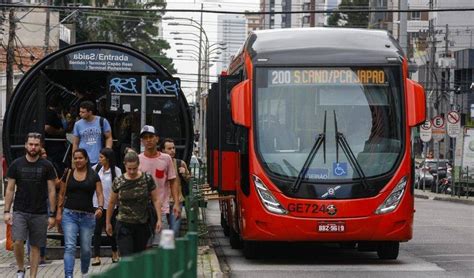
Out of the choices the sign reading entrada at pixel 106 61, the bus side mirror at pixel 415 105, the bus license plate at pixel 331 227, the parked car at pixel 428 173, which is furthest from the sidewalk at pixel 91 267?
the parked car at pixel 428 173

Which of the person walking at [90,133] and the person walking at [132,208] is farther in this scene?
the person walking at [90,133]

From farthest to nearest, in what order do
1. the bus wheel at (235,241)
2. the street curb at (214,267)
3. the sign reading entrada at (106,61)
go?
the bus wheel at (235,241) → the sign reading entrada at (106,61) → the street curb at (214,267)

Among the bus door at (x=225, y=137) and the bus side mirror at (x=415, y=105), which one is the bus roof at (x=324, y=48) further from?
the bus door at (x=225, y=137)

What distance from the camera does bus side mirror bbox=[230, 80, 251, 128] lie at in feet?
54.0

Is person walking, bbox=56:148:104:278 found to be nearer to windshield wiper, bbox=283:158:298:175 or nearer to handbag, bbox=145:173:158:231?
handbag, bbox=145:173:158:231

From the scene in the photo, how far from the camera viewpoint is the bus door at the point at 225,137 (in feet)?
57.9

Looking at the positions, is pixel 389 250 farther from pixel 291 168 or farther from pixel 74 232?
pixel 74 232

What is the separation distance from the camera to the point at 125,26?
8462 cm

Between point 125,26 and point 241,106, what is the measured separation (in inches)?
2721

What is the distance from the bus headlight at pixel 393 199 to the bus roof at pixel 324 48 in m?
1.87

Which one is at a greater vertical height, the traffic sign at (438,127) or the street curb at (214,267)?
the traffic sign at (438,127)

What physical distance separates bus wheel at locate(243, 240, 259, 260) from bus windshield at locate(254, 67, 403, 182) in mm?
1310

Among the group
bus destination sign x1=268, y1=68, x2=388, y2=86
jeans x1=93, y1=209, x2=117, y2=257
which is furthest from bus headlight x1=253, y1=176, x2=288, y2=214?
jeans x1=93, y1=209, x2=117, y2=257

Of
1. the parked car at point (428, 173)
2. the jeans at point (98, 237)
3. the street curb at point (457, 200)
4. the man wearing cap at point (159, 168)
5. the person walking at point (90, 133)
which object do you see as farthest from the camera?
the parked car at point (428, 173)
